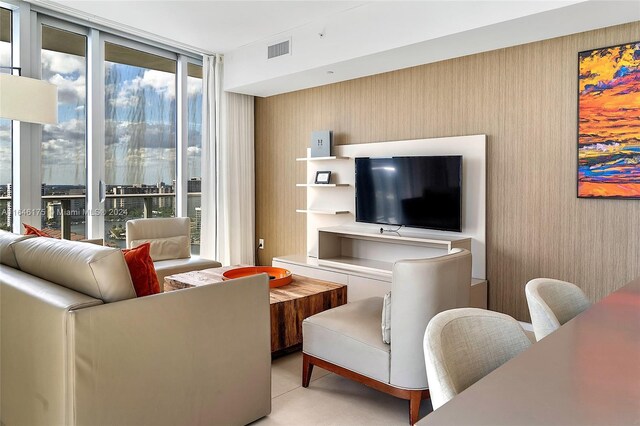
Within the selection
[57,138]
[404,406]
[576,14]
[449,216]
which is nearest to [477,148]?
[449,216]

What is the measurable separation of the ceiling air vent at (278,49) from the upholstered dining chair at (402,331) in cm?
313

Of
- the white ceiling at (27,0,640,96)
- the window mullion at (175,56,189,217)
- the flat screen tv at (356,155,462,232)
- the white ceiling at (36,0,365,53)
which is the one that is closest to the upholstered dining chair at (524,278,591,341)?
the white ceiling at (27,0,640,96)

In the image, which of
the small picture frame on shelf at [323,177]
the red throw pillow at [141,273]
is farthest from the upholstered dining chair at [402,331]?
the small picture frame on shelf at [323,177]

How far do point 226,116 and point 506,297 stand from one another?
3.77 m

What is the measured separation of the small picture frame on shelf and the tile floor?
8.42 feet

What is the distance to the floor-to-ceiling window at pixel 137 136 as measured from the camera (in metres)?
4.91

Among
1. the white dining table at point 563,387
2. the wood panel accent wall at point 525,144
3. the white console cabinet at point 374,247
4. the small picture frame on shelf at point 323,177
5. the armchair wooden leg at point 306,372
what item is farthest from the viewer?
the small picture frame on shelf at point 323,177

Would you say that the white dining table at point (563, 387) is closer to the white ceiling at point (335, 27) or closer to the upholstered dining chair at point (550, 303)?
the upholstered dining chair at point (550, 303)

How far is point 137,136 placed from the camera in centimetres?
512

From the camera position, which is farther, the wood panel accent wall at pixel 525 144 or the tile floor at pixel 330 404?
the wood panel accent wall at pixel 525 144

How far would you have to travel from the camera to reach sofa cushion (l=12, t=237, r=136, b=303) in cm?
180

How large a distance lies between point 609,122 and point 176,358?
129 inches

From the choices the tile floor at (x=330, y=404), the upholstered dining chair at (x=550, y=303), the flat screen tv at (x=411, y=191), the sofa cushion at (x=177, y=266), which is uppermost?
the flat screen tv at (x=411, y=191)

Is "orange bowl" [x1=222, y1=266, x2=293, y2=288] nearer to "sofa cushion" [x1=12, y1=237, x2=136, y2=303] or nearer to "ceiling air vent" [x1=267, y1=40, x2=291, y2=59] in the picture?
"sofa cushion" [x1=12, y1=237, x2=136, y2=303]
